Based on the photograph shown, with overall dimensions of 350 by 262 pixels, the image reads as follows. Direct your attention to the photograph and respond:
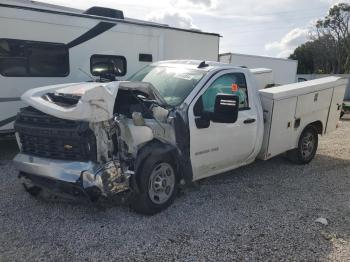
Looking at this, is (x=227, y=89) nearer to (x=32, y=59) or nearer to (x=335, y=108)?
(x=335, y=108)

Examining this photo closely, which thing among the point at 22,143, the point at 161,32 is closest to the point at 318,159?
the point at 161,32

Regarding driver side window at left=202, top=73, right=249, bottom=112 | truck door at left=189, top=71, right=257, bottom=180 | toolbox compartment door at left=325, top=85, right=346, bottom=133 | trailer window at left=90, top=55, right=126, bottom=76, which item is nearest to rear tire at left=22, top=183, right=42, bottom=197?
truck door at left=189, top=71, right=257, bottom=180

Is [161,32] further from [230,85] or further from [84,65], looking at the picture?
[230,85]

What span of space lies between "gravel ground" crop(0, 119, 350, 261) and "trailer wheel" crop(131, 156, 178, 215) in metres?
→ 0.13

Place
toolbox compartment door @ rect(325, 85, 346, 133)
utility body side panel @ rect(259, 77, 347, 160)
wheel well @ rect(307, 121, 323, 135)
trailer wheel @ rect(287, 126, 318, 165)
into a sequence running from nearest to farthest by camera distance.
Answer: utility body side panel @ rect(259, 77, 347, 160), trailer wheel @ rect(287, 126, 318, 165), wheel well @ rect(307, 121, 323, 135), toolbox compartment door @ rect(325, 85, 346, 133)

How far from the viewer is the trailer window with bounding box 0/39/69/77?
6.96 metres

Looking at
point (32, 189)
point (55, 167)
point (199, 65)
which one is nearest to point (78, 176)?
point (55, 167)

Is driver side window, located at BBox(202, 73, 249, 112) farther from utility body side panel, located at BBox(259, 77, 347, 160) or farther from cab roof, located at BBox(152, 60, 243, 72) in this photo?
utility body side panel, located at BBox(259, 77, 347, 160)

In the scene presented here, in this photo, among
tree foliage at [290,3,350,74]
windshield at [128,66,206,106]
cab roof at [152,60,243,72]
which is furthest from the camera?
tree foliage at [290,3,350,74]

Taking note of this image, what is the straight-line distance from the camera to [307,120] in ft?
23.1

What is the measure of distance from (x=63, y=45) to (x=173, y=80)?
3.18 meters

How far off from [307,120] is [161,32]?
410 centimetres

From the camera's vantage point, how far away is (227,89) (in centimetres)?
569

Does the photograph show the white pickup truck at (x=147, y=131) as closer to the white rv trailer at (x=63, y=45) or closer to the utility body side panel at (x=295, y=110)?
the utility body side panel at (x=295, y=110)
